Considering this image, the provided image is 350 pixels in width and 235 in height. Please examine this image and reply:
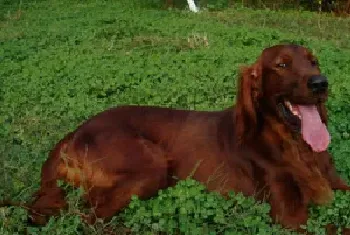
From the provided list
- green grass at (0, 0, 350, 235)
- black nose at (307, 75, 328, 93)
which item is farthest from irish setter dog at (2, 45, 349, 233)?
green grass at (0, 0, 350, 235)

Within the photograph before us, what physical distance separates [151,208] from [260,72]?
1.08m

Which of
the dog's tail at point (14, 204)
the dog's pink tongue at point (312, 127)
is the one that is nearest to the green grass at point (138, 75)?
the dog's tail at point (14, 204)

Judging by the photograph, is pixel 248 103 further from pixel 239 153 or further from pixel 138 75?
pixel 138 75

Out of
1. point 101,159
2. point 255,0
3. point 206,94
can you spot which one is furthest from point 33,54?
point 255,0

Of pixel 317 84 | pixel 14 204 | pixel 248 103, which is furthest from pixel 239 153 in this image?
pixel 14 204

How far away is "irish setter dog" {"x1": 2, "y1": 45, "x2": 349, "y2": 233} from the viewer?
16.0 ft

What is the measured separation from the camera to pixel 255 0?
18.3 m

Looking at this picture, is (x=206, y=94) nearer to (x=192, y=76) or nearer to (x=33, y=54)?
(x=192, y=76)

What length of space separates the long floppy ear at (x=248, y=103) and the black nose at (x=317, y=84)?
1.20ft

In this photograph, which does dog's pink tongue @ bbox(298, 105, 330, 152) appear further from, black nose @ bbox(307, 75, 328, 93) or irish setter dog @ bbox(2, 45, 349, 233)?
black nose @ bbox(307, 75, 328, 93)

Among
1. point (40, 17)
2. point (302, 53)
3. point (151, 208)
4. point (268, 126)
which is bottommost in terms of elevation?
point (40, 17)

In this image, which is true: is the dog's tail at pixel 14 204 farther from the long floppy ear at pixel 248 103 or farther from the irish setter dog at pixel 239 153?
the long floppy ear at pixel 248 103

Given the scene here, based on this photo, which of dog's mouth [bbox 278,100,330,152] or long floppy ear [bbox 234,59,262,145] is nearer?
dog's mouth [bbox 278,100,330,152]

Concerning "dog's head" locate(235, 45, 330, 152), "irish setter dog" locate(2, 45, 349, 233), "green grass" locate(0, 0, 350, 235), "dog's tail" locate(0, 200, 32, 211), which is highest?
"dog's head" locate(235, 45, 330, 152)
